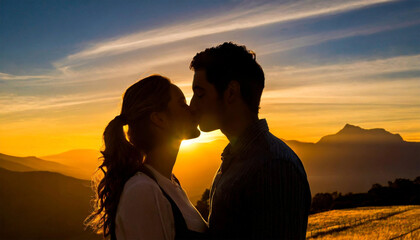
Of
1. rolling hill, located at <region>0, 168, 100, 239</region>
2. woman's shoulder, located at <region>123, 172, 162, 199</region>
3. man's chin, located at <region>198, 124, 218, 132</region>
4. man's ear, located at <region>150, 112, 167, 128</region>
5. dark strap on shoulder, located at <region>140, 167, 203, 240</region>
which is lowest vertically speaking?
rolling hill, located at <region>0, 168, 100, 239</region>

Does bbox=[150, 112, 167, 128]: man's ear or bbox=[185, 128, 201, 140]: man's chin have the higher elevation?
bbox=[150, 112, 167, 128]: man's ear

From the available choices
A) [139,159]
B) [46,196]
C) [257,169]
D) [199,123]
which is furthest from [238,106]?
[46,196]

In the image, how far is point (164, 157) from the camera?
4.67 meters

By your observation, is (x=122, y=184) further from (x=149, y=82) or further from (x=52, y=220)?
(x=52, y=220)

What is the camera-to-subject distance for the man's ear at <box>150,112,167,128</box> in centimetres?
453

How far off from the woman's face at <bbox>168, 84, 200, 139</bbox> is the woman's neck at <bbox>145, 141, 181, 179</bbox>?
0.15 meters

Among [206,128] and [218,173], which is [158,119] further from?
[218,173]

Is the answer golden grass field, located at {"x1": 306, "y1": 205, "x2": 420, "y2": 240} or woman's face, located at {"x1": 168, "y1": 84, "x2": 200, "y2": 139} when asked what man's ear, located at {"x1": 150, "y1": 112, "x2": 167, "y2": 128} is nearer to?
woman's face, located at {"x1": 168, "y1": 84, "x2": 200, "y2": 139}

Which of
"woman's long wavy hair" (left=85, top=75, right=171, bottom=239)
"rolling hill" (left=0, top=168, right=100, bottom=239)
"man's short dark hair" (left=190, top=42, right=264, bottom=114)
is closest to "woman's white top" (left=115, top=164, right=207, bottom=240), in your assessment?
"woman's long wavy hair" (left=85, top=75, right=171, bottom=239)

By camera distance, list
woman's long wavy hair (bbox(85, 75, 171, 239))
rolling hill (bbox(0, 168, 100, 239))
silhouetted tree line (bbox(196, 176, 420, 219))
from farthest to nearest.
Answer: rolling hill (bbox(0, 168, 100, 239)), silhouetted tree line (bbox(196, 176, 420, 219)), woman's long wavy hair (bbox(85, 75, 171, 239))

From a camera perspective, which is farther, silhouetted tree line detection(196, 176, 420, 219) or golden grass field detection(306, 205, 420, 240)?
silhouetted tree line detection(196, 176, 420, 219)

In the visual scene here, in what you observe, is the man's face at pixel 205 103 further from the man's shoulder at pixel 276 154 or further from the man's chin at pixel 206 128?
the man's shoulder at pixel 276 154

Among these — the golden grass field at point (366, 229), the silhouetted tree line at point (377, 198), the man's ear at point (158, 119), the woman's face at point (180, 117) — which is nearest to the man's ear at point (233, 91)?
the woman's face at point (180, 117)

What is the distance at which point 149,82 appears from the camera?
4.59 metres
